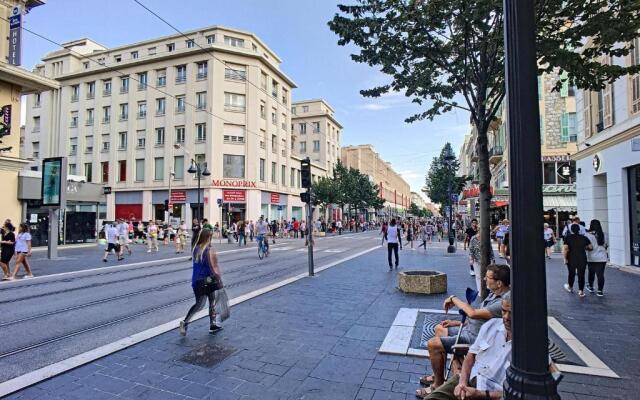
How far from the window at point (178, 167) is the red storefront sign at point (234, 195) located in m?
4.92

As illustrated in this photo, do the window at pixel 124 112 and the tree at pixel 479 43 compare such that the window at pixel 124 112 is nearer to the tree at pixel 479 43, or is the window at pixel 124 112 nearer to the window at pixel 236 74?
the window at pixel 236 74

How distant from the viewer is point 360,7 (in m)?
6.52

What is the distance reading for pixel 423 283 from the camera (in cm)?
867

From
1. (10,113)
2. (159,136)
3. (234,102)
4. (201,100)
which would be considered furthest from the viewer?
(159,136)

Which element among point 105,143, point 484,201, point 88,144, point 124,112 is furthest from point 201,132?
point 484,201

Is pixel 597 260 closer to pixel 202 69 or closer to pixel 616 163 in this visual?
pixel 616 163

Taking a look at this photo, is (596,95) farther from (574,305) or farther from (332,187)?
(332,187)

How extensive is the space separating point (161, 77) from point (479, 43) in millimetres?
41376

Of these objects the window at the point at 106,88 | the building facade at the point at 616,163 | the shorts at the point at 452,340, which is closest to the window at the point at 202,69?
the window at the point at 106,88

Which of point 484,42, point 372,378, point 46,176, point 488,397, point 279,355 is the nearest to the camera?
point 488,397

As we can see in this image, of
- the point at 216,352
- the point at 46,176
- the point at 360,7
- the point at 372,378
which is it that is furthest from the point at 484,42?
the point at 46,176

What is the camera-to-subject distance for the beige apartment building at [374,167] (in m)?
82.5

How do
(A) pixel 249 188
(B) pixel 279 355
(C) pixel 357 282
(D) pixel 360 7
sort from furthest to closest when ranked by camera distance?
(A) pixel 249 188, (C) pixel 357 282, (D) pixel 360 7, (B) pixel 279 355

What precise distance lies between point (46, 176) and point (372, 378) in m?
19.4
